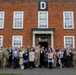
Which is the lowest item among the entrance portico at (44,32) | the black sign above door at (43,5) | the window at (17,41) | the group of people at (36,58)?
the group of people at (36,58)

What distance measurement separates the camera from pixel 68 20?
28312 millimetres

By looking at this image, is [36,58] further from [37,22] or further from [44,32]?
[37,22]

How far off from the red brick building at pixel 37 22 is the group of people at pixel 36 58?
6.07 m

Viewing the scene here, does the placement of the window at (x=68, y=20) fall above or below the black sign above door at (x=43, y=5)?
below

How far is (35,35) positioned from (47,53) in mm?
6856

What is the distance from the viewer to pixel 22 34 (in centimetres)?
2823

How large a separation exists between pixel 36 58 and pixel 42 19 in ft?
27.3

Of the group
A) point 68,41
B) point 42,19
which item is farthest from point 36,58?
Answer: point 42,19

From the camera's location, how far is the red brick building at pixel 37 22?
2802 cm

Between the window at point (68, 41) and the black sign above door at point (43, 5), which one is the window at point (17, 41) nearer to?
the black sign above door at point (43, 5)

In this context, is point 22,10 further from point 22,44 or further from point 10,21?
point 22,44

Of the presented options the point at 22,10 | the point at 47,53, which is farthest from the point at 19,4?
the point at 47,53

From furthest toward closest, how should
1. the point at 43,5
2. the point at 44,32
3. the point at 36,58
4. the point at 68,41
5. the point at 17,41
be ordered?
the point at 43,5
the point at 17,41
the point at 68,41
the point at 44,32
the point at 36,58

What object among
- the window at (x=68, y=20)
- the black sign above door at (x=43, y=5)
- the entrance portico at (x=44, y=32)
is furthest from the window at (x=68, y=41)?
the black sign above door at (x=43, y=5)
